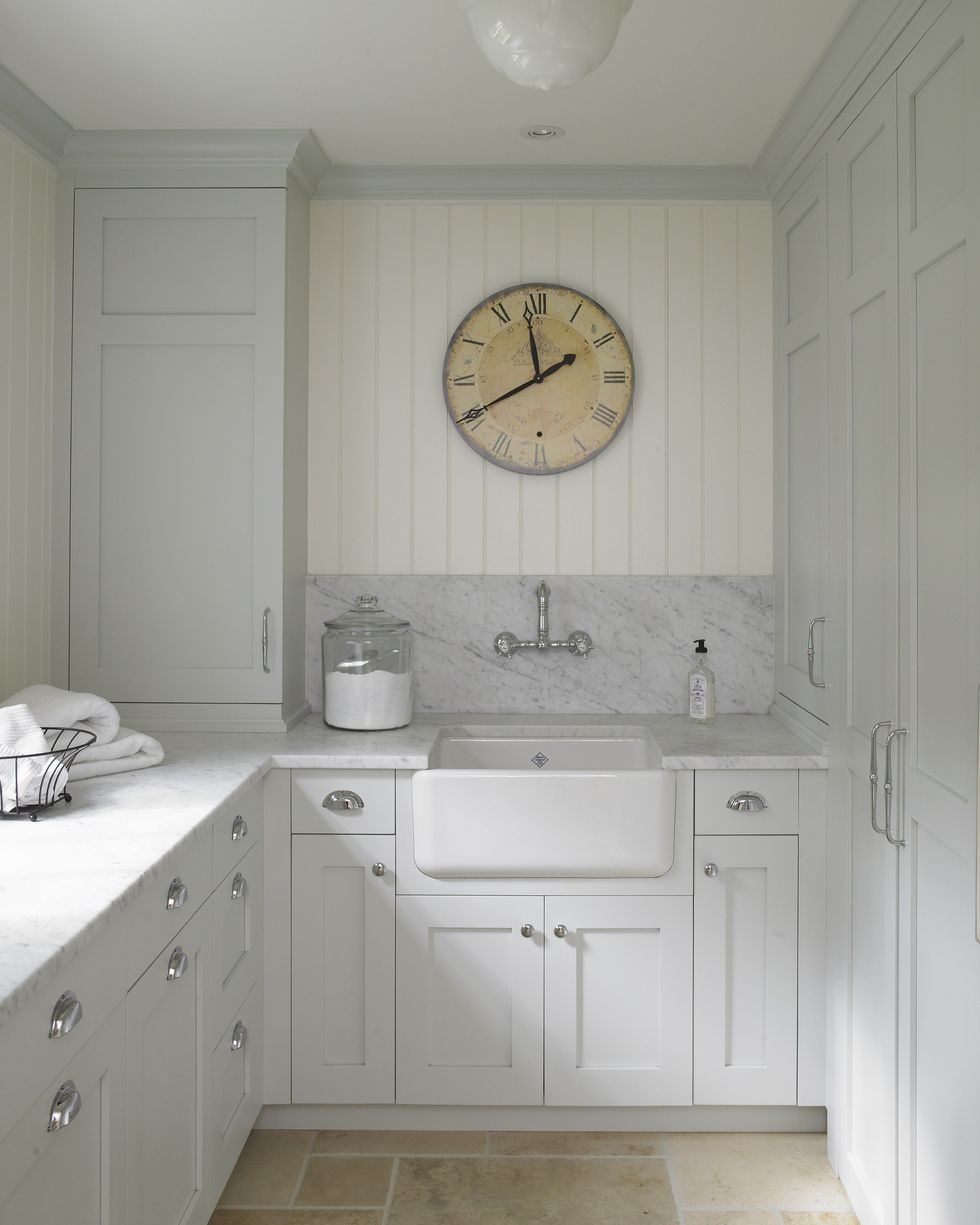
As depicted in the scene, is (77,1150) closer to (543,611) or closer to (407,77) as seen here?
(543,611)

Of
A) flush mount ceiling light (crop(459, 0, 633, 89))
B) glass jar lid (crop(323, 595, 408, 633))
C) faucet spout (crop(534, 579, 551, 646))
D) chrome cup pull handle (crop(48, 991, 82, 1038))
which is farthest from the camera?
faucet spout (crop(534, 579, 551, 646))

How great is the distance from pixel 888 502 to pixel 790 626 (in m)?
0.87

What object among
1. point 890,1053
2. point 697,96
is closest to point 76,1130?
point 890,1053

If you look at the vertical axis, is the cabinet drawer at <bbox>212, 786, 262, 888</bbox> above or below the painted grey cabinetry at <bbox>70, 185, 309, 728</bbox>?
below

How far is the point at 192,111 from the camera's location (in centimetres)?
260

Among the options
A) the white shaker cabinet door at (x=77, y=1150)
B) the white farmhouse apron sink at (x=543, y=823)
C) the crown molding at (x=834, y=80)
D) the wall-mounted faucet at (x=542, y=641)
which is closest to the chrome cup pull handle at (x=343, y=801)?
the white farmhouse apron sink at (x=543, y=823)

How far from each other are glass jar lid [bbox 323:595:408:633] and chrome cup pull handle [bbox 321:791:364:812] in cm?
53

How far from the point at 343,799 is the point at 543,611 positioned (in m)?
0.85

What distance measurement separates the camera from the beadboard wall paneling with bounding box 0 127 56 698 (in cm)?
254

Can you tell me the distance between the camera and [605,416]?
3.05 metres

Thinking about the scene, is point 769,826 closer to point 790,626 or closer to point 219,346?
point 790,626

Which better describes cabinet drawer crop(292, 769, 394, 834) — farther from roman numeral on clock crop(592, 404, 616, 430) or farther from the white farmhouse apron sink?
roman numeral on clock crop(592, 404, 616, 430)

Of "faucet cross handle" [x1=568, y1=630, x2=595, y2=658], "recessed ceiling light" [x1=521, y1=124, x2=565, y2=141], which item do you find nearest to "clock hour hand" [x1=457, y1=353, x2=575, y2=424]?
"recessed ceiling light" [x1=521, y1=124, x2=565, y2=141]

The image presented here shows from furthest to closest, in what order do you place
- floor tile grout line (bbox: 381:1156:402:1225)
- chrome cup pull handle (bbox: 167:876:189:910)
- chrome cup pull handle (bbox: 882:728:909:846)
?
floor tile grout line (bbox: 381:1156:402:1225)
chrome cup pull handle (bbox: 882:728:909:846)
chrome cup pull handle (bbox: 167:876:189:910)
